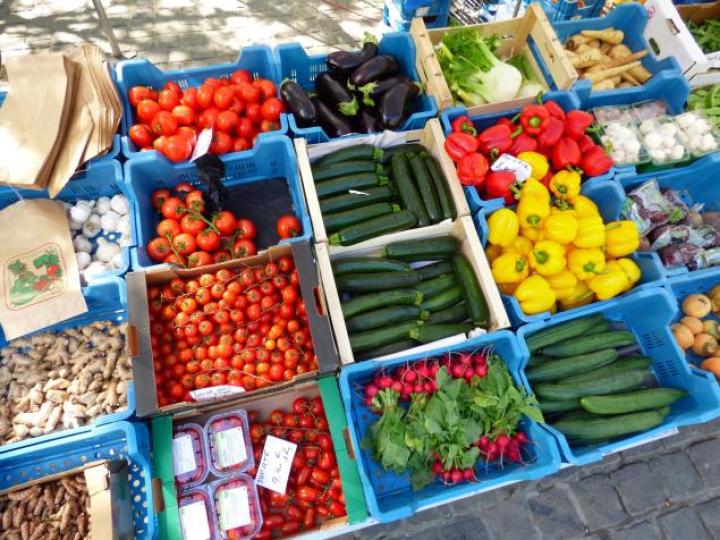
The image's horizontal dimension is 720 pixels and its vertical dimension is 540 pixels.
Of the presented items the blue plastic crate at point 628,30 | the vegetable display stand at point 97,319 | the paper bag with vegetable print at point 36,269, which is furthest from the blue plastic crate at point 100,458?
the blue plastic crate at point 628,30

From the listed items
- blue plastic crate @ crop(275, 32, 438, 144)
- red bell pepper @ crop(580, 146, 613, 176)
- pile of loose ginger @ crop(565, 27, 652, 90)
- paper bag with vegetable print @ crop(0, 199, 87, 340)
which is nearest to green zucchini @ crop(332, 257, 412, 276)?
blue plastic crate @ crop(275, 32, 438, 144)

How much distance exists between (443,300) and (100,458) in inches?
82.3

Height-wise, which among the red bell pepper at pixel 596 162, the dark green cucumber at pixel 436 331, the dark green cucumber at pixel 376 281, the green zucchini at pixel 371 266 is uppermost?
the red bell pepper at pixel 596 162

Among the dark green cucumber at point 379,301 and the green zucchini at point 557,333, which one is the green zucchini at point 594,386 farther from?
the dark green cucumber at point 379,301

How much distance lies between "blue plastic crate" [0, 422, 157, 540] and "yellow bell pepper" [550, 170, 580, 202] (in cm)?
275

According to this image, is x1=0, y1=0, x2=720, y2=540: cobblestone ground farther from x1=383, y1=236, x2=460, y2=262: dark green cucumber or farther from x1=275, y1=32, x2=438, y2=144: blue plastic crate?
x1=275, y1=32, x2=438, y2=144: blue plastic crate

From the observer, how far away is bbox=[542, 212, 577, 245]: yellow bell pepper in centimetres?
253

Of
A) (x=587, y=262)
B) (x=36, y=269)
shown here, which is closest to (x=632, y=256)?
(x=587, y=262)

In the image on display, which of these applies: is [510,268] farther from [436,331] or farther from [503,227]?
[436,331]

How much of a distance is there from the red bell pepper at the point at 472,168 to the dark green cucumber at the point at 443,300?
26.6 inches

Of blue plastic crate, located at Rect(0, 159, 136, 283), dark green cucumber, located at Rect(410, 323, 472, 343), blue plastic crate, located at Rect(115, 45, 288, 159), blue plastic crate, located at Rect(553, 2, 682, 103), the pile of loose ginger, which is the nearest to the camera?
dark green cucumber, located at Rect(410, 323, 472, 343)

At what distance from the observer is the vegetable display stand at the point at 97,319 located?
7.50 feet

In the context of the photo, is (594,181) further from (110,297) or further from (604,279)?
(110,297)

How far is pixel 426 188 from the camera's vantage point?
2.84 meters
